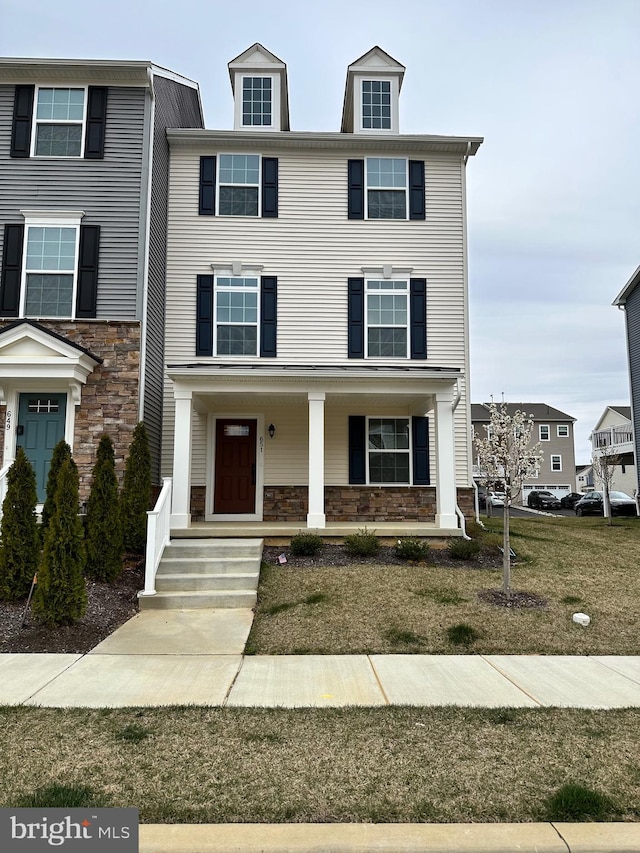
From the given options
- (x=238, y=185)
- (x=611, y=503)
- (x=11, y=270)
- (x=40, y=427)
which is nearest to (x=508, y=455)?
(x=40, y=427)

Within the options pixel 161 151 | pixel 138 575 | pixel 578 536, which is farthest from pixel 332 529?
pixel 161 151

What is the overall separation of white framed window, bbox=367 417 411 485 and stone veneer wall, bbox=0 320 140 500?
4.85 m

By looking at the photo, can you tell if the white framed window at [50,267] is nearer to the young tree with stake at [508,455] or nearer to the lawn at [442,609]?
the lawn at [442,609]

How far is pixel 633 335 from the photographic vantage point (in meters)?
21.1

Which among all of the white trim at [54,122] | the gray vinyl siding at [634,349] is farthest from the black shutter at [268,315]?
the gray vinyl siding at [634,349]

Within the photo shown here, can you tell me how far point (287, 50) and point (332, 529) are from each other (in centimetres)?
1147

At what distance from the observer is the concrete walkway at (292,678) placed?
456 cm

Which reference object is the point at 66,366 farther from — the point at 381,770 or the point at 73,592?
the point at 381,770

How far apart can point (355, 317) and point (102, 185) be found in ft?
17.9

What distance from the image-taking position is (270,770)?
332 cm

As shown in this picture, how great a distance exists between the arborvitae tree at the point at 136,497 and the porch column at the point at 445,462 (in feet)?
16.5

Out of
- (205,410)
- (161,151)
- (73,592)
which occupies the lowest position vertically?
(73,592)

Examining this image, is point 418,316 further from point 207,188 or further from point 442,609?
point 442,609

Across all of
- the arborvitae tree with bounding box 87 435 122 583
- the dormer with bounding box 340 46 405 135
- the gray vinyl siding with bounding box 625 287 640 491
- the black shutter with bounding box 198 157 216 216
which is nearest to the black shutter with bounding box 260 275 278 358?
the black shutter with bounding box 198 157 216 216
